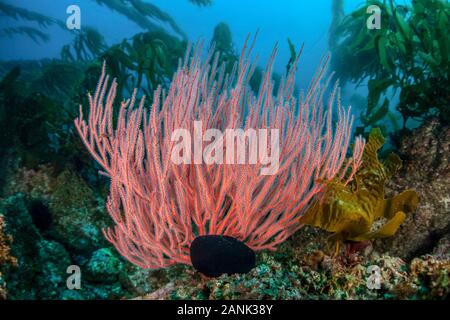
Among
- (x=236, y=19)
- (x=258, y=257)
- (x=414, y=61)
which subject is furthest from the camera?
(x=236, y=19)

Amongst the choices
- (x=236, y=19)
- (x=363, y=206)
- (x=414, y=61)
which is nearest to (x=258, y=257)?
(x=363, y=206)

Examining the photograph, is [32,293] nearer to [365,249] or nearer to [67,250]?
[67,250]

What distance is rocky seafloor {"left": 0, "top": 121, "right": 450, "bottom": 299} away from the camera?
6.33ft

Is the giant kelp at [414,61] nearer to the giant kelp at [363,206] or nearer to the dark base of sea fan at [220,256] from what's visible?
the giant kelp at [363,206]

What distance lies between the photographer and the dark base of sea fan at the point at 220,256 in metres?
2.05

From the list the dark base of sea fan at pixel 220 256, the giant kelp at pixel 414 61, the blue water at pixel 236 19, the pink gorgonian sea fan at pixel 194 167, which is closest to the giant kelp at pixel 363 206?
the pink gorgonian sea fan at pixel 194 167

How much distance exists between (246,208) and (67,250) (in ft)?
8.64

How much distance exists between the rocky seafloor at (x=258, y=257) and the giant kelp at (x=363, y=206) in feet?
0.69

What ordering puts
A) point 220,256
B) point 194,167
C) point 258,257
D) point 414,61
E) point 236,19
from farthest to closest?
point 236,19
point 414,61
point 258,257
point 194,167
point 220,256

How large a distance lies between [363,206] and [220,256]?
1.13m

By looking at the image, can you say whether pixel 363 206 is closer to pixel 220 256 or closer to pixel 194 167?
pixel 220 256

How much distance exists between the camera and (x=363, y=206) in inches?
87.8
